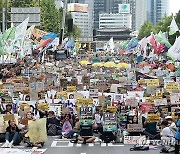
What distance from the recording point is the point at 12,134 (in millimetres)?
18797

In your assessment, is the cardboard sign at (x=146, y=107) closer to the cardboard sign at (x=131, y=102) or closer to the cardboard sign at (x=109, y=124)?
the cardboard sign at (x=131, y=102)

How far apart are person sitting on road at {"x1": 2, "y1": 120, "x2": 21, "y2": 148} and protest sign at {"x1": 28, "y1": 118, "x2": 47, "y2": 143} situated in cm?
50

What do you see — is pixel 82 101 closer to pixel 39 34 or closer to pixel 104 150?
pixel 104 150

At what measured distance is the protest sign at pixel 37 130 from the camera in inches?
720

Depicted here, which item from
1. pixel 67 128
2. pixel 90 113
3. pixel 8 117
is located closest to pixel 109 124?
pixel 90 113

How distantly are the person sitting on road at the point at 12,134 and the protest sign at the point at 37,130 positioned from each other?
0.50 metres

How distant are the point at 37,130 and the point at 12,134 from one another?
0.96 m

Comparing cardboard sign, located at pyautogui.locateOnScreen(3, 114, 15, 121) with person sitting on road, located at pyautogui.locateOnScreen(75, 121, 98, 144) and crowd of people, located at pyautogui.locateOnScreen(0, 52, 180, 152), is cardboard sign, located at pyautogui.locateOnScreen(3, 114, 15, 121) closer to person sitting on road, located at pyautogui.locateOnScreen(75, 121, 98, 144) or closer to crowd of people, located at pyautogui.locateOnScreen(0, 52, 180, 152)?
crowd of people, located at pyautogui.locateOnScreen(0, 52, 180, 152)

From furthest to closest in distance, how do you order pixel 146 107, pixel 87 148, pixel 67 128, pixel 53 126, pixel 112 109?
pixel 146 107
pixel 53 126
pixel 112 109
pixel 67 128
pixel 87 148

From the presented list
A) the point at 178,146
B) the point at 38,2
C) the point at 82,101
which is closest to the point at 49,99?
the point at 82,101

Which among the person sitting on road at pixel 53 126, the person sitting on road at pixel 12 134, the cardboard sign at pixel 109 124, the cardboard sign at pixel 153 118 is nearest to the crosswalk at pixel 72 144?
the cardboard sign at pixel 109 124

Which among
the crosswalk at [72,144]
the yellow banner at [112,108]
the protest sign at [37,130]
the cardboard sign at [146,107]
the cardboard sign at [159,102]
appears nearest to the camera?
the protest sign at [37,130]

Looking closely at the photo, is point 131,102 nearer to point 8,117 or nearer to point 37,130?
point 37,130

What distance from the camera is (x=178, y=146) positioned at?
16578 millimetres
